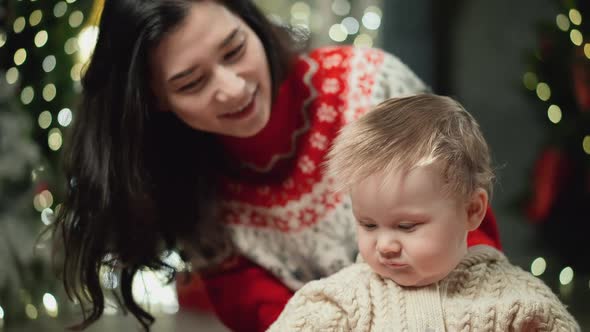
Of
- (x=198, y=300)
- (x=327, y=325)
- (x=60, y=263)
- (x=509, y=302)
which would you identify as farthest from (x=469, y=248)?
(x=198, y=300)

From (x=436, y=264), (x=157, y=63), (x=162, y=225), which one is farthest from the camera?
(x=162, y=225)

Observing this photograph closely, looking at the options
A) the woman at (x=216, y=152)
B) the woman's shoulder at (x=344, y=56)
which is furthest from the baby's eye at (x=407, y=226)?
the woman's shoulder at (x=344, y=56)

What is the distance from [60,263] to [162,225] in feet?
1.06

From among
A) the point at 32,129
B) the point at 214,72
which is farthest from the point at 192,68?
the point at 32,129

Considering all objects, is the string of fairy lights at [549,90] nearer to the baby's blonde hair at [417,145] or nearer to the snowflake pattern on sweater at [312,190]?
the snowflake pattern on sweater at [312,190]

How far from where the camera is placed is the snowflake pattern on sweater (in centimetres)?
153

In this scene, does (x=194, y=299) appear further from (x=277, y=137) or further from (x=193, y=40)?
(x=193, y=40)

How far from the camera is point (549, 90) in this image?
212cm

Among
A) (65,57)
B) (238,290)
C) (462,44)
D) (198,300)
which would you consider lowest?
(198,300)

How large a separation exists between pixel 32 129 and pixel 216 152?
1.81ft

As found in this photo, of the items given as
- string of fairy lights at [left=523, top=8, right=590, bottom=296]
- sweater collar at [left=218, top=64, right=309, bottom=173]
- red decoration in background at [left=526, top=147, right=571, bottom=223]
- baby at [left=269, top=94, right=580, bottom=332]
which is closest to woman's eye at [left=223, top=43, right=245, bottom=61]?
sweater collar at [left=218, top=64, right=309, bottom=173]

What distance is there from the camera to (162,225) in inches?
63.1

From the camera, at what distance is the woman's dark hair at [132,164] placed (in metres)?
1.36

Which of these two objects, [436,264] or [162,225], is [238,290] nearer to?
[162,225]
